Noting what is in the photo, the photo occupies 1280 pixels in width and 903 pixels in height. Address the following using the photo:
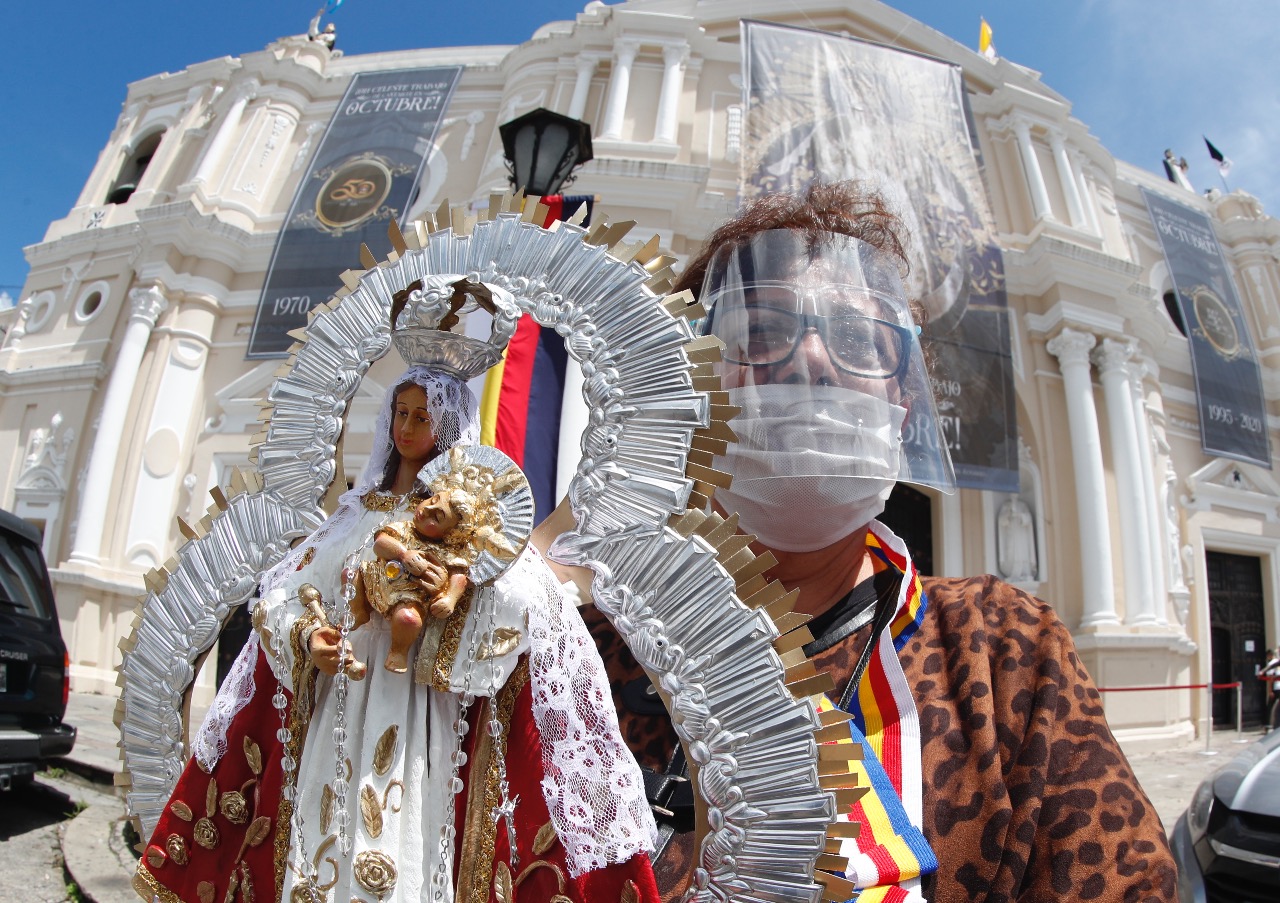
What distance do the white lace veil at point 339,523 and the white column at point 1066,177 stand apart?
12.6 m

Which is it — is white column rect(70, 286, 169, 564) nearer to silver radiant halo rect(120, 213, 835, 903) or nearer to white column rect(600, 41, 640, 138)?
white column rect(600, 41, 640, 138)

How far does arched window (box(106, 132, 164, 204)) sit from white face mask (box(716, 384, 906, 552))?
15323 millimetres

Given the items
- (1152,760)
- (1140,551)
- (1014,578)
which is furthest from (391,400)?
(1140,551)

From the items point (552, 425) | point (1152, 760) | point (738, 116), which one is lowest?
point (1152, 760)

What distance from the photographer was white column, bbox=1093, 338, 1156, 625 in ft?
29.7

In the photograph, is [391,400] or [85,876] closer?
[391,400]

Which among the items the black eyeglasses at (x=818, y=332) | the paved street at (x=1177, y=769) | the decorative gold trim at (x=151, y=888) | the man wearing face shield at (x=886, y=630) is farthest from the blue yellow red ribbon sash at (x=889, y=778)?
the paved street at (x=1177, y=769)

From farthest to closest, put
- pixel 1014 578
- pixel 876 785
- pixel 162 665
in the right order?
pixel 1014 578, pixel 162 665, pixel 876 785

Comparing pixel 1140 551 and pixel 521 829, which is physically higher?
pixel 1140 551

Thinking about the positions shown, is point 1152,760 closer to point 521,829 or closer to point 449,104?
point 521,829

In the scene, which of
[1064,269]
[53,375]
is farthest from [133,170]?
[1064,269]

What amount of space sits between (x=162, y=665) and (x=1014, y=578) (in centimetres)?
942

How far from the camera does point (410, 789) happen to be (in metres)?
1.00

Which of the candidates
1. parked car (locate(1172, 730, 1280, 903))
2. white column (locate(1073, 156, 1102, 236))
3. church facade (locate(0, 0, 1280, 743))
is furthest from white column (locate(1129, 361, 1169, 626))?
parked car (locate(1172, 730, 1280, 903))
